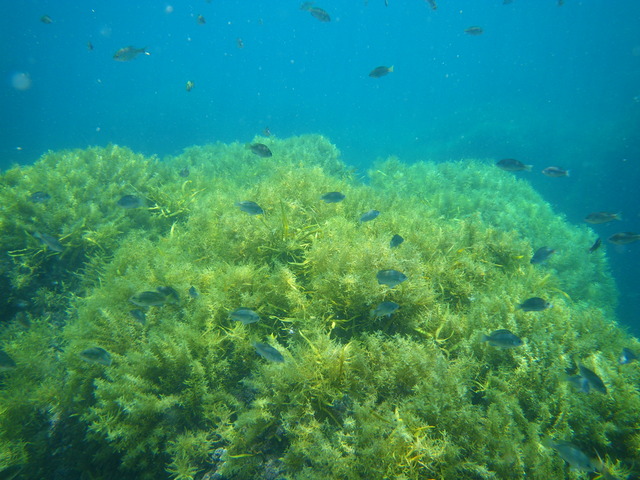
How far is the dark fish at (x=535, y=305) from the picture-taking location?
3.63 m

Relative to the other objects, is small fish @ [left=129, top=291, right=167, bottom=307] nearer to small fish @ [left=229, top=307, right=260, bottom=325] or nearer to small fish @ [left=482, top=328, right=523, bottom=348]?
small fish @ [left=229, top=307, right=260, bottom=325]

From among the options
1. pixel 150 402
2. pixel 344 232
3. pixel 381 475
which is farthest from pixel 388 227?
pixel 150 402

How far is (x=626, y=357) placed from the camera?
351 centimetres

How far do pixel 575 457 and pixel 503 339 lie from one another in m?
1.10

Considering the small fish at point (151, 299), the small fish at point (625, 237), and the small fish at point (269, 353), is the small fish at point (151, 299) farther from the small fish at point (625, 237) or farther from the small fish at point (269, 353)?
the small fish at point (625, 237)

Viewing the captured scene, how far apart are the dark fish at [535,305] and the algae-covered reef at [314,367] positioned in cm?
18

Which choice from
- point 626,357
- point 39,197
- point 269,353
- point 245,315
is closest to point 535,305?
point 626,357

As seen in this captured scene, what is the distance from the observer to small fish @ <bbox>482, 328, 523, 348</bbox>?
315 centimetres

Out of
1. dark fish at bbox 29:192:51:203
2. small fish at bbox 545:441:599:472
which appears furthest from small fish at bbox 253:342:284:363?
dark fish at bbox 29:192:51:203

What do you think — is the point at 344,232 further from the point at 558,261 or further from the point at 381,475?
the point at 558,261

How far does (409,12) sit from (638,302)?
7492 inches

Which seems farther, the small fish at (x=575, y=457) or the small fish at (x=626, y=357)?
the small fish at (x=626, y=357)

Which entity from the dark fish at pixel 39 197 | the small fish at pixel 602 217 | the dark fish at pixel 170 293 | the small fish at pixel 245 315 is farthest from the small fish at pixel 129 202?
the small fish at pixel 602 217

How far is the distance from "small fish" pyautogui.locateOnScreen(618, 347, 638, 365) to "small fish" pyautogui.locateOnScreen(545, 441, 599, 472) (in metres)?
1.66
